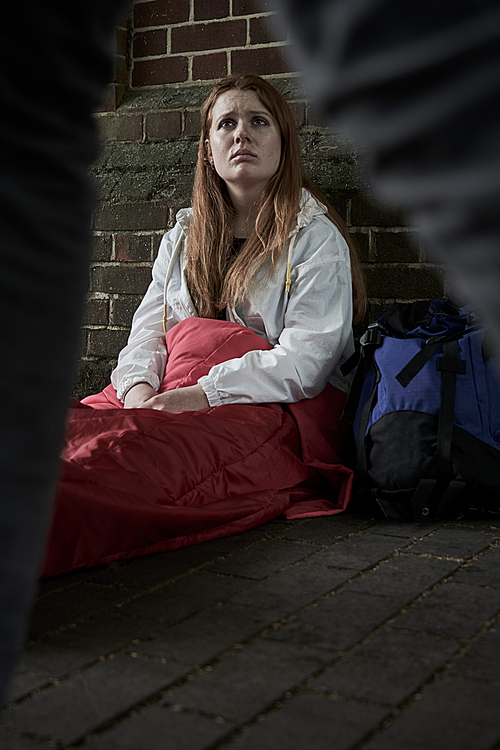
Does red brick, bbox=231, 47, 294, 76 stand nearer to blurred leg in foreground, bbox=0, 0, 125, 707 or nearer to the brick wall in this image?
the brick wall

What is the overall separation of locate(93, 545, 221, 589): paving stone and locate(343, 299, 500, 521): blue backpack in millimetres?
595

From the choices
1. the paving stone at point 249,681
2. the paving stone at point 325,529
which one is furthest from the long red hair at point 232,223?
the paving stone at point 249,681

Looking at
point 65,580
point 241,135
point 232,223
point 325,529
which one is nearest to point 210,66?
point 241,135

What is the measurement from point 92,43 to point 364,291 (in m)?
2.09

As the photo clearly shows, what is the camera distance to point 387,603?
1365 millimetres

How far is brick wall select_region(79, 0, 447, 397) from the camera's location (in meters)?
2.70

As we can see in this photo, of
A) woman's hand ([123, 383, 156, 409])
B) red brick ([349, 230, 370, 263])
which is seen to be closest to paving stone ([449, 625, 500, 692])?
woman's hand ([123, 383, 156, 409])

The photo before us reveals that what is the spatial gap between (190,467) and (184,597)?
0.47m

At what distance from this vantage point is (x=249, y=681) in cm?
105

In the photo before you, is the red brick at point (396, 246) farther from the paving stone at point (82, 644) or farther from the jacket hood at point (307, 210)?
the paving stone at point (82, 644)

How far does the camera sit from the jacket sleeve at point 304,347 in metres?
2.14

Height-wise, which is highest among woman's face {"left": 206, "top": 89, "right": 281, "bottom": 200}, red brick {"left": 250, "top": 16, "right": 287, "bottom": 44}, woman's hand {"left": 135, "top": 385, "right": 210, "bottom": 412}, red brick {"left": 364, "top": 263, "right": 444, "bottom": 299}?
red brick {"left": 250, "top": 16, "right": 287, "bottom": 44}

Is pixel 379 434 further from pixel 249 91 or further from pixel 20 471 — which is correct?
pixel 20 471

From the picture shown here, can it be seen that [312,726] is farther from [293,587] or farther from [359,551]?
[359,551]
